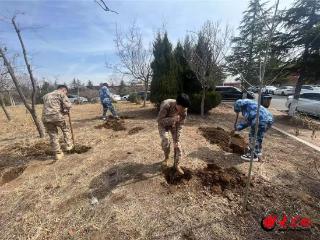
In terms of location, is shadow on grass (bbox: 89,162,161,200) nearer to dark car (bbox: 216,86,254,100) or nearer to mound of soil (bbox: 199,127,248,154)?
mound of soil (bbox: 199,127,248,154)

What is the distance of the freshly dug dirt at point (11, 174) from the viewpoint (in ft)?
13.5

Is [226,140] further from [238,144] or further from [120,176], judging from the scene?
[120,176]

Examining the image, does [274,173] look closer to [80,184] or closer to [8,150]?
[80,184]

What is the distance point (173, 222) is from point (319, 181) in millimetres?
2909

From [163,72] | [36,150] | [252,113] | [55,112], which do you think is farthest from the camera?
[163,72]

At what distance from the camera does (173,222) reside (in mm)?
2770

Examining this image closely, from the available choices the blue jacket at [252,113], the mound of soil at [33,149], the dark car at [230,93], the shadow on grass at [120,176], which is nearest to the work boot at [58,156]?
the mound of soil at [33,149]

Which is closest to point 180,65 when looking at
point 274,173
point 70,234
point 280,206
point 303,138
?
point 303,138

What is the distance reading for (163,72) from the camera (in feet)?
32.2

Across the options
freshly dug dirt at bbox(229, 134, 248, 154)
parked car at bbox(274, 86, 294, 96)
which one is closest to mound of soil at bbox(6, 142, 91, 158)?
freshly dug dirt at bbox(229, 134, 248, 154)

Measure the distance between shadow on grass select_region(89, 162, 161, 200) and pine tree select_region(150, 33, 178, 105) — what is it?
5.54 meters

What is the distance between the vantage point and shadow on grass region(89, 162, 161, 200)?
351cm

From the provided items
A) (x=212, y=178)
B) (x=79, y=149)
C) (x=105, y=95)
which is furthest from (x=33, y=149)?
(x=212, y=178)

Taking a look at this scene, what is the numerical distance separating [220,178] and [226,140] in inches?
91.4
